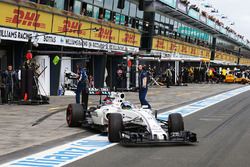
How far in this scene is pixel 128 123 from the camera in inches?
454

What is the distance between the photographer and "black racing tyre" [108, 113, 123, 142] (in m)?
10.7

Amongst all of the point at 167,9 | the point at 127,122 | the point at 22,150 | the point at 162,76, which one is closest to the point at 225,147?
the point at 127,122

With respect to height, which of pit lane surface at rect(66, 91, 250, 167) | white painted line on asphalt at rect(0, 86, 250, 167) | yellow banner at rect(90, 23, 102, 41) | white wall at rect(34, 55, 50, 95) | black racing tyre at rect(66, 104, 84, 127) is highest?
yellow banner at rect(90, 23, 102, 41)

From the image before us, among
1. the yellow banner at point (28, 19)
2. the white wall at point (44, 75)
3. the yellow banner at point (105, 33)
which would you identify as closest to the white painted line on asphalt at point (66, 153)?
the yellow banner at point (28, 19)

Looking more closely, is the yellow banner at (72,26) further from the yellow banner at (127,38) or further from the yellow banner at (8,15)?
the yellow banner at (127,38)

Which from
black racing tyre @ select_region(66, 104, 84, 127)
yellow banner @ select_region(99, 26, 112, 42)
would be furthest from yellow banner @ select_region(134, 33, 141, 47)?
black racing tyre @ select_region(66, 104, 84, 127)

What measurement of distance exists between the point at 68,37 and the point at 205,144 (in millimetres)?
17389

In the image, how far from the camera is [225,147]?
10.4 meters

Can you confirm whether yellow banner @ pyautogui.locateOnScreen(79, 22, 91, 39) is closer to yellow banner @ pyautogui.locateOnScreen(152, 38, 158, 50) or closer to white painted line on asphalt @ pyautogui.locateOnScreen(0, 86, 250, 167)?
yellow banner @ pyautogui.locateOnScreen(152, 38, 158, 50)

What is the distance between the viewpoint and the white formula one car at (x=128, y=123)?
1049 cm

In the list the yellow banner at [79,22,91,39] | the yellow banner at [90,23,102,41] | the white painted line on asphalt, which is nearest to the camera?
the white painted line on asphalt

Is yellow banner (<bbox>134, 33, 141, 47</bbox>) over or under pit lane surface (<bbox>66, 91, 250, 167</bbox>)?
over

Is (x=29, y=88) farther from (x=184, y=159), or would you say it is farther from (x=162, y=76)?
(x=162, y=76)

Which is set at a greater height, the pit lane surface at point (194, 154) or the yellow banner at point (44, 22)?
the yellow banner at point (44, 22)
